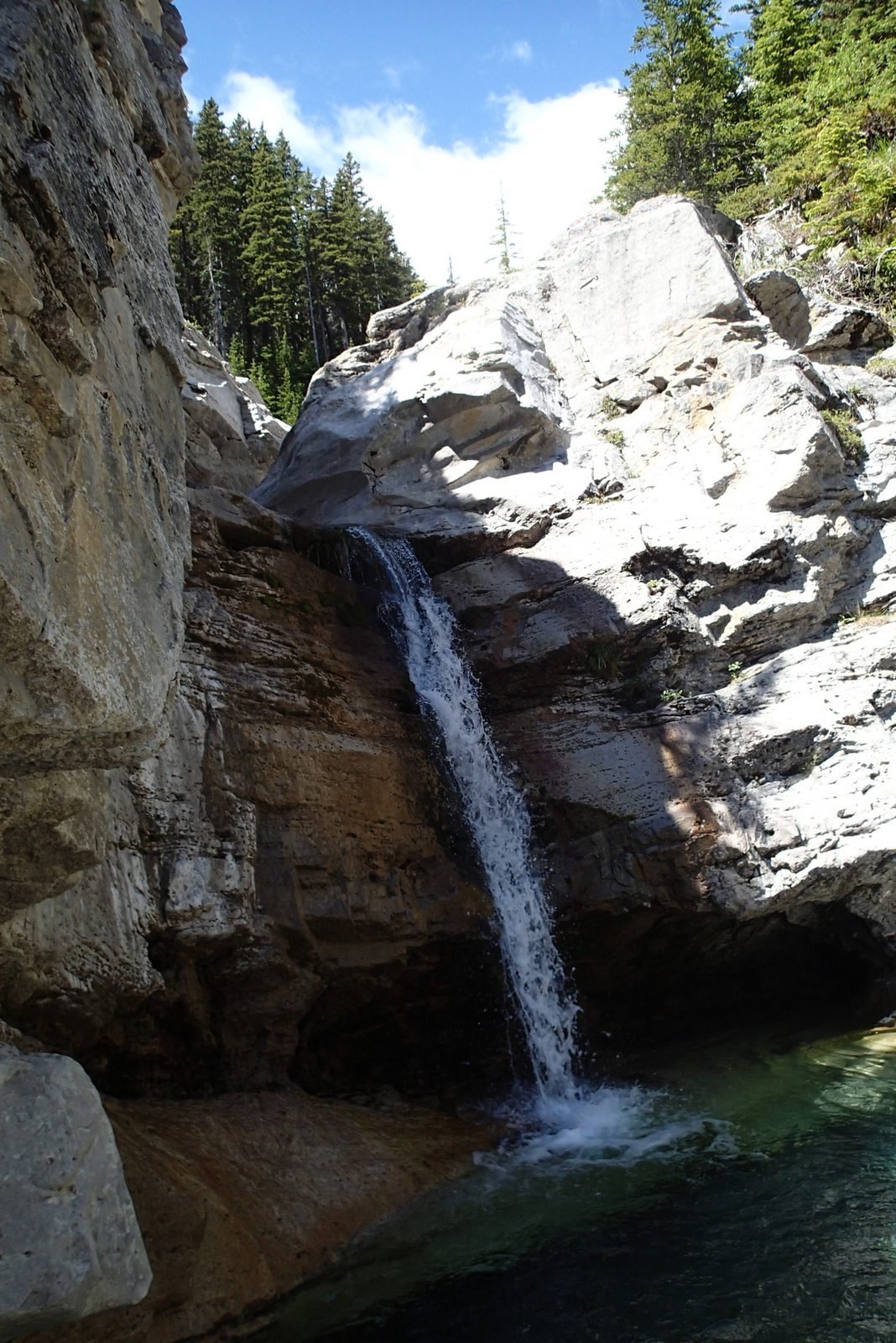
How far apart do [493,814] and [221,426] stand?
55.2ft

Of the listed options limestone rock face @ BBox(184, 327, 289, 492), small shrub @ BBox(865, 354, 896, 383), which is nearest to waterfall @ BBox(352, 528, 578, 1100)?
small shrub @ BBox(865, 354, 896, 383)

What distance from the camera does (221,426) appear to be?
24.4 metres

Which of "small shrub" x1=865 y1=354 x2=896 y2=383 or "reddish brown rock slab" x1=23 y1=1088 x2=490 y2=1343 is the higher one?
"small shrub" x1=865 y1=354 x2=896 y2=383

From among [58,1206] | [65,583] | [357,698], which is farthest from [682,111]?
[58,1206]

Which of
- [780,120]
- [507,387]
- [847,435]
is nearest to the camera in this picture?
[847,435]

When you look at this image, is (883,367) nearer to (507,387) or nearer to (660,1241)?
(507,387)

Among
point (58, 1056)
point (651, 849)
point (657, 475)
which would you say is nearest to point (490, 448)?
point (657, 475)

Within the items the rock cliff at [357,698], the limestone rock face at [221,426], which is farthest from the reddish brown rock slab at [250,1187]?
the limestone rock face at [221,426]

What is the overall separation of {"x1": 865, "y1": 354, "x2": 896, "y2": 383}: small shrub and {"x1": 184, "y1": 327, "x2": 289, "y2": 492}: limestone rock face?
1447 cm

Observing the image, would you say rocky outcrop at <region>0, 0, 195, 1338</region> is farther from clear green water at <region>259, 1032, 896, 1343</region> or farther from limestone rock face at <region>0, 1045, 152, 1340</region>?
clear green water at <region>259, 1032, 896, 1343</region>

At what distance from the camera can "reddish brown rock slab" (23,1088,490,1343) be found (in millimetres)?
5957

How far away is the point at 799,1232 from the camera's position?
633 centimetres

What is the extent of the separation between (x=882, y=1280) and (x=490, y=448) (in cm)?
1350

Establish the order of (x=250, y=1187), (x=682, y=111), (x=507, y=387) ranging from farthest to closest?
(x=682, y=111), (x=507, y=387), (x=250, y=1187)
